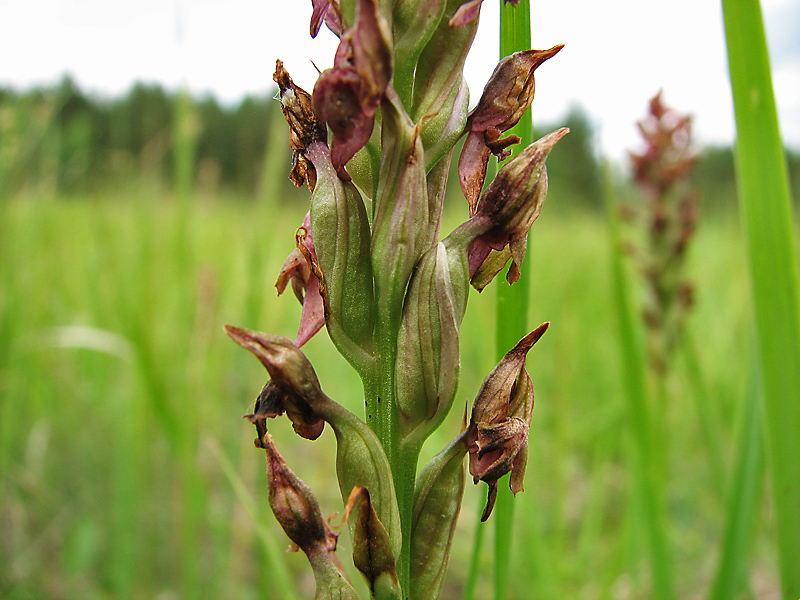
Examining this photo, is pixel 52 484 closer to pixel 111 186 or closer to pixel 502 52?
pixel 111 186

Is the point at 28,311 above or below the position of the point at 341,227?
above

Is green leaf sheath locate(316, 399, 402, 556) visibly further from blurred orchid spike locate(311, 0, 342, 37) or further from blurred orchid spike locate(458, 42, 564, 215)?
blurred orchid spike locate(311, 0, 342, 37)

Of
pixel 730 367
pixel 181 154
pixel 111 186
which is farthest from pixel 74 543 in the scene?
pixel 730 367

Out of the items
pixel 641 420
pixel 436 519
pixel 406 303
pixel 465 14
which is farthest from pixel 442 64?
pixel 641 420

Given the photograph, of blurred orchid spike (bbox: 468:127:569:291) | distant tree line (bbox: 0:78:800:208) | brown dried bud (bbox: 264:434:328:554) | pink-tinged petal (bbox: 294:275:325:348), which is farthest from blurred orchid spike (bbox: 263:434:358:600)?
distant tree line (bbox: 0:78:800:208)

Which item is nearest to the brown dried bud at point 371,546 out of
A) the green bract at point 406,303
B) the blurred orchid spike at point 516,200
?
the green bract at point 406,303

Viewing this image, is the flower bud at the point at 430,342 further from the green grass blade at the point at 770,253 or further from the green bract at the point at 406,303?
the green grass blade at the point at 770,253
